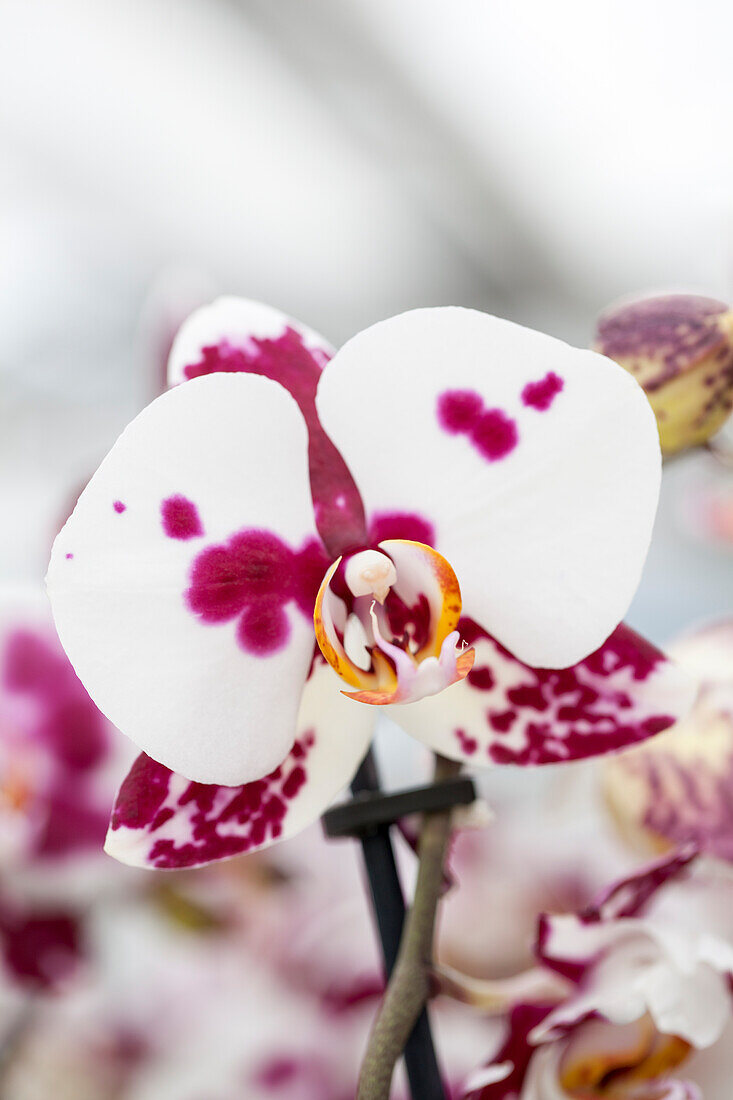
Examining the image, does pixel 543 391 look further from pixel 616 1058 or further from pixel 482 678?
pixel 616 1058

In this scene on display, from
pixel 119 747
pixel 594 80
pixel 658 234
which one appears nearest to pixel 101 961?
pixel 119 747

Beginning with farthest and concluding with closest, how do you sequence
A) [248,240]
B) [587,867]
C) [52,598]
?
[248,240]
[587,867]
[52,598]

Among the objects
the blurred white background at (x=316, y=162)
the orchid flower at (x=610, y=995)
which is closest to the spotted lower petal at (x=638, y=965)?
the orchid flower at (x=610, y=995)

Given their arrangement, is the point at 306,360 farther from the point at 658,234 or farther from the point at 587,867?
the point at 658,234

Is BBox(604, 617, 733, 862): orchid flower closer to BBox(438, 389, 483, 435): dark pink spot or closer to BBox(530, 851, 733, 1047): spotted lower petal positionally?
BBox(530, 851, 733, 1047): spotted lower petal

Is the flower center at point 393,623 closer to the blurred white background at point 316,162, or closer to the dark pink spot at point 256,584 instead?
the dark pink spot at point 256,584

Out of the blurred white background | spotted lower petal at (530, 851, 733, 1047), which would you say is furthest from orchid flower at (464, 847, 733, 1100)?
the blurred white background
